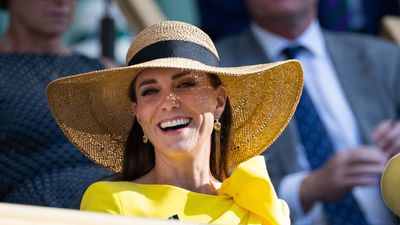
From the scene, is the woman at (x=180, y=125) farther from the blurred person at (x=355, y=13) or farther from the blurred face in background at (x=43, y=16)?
the blurred person at (x=355, y=13)

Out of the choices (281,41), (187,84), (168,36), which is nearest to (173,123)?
(187,84)

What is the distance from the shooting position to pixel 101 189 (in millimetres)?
3238

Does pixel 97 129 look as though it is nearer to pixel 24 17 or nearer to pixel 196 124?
pixel 196 124

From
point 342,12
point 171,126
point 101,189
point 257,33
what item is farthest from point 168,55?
point 342,12

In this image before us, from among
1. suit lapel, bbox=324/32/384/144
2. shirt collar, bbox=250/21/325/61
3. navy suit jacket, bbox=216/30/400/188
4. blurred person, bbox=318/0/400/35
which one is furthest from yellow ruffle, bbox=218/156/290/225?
blurred person, bbox=318/0/400/35

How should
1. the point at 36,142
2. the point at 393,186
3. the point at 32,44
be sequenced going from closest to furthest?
the point at 393,186 < the point at 36,142 < the point at 32,44

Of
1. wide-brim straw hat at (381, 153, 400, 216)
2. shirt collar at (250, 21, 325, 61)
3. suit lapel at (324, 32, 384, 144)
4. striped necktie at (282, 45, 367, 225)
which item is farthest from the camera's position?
shirt collar at (250, 21, 325, 61)

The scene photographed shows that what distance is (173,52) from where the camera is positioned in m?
3.34

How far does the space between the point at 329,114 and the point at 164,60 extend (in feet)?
5.79

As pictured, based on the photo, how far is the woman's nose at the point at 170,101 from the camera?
3.27m

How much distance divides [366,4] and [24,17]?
5.84 ft

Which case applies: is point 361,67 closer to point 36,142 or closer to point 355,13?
point 355,13

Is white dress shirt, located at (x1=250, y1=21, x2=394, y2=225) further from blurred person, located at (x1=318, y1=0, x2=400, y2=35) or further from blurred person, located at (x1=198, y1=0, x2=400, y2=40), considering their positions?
blurred person, located at (x1=318, y1=0, x2=400, y2=35)

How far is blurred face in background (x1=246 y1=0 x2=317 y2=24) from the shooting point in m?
5.14
